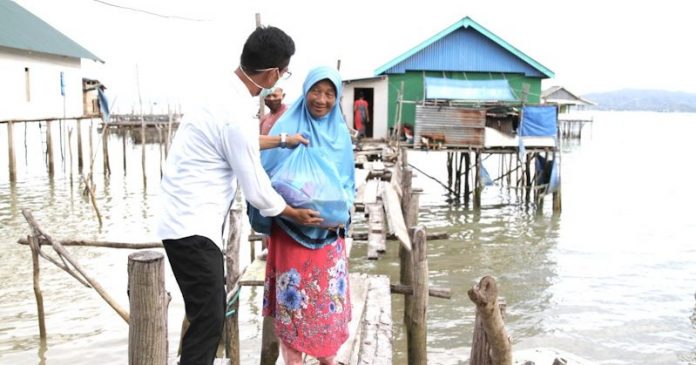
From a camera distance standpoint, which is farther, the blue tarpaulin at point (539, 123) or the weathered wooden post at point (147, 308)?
the blue tarpaulin at point (539, 123)

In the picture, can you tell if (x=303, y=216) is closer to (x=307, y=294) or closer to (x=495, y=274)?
(x=307, y=294)

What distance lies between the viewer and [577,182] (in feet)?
92.4

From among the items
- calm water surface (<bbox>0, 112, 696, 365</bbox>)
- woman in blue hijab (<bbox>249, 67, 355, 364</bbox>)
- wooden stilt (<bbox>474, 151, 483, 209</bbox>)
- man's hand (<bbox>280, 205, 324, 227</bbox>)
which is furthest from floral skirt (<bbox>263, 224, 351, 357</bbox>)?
wooden stilt (<bbox>474, 151, 483, 209</bbox>)

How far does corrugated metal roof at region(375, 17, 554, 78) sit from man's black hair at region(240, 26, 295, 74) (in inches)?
703

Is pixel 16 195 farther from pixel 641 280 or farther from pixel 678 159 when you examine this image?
pixel 678 159

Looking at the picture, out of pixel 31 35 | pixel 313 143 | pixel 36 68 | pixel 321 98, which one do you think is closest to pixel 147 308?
pixel 313 143

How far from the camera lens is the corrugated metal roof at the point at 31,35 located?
20.9m

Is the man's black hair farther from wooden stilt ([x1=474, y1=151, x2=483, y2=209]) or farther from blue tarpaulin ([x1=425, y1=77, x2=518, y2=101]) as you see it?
blue tarpaulin ([x1=425, y1=77, x2=518, y2=101])

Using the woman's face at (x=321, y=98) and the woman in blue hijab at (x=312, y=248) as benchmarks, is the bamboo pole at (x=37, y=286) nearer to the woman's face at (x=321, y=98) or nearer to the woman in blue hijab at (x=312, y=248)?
the woman in blue hijab at (x=312, y=248)

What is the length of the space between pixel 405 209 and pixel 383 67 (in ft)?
35.6

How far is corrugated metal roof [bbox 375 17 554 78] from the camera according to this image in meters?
20.5

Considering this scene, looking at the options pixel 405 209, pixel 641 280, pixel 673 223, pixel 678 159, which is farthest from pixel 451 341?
pixel 678 159

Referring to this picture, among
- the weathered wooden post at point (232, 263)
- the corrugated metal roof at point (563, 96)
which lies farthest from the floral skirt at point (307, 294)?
the corrugated metal roof at point (563, 96)

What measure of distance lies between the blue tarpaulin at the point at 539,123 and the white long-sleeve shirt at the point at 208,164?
638 inches
